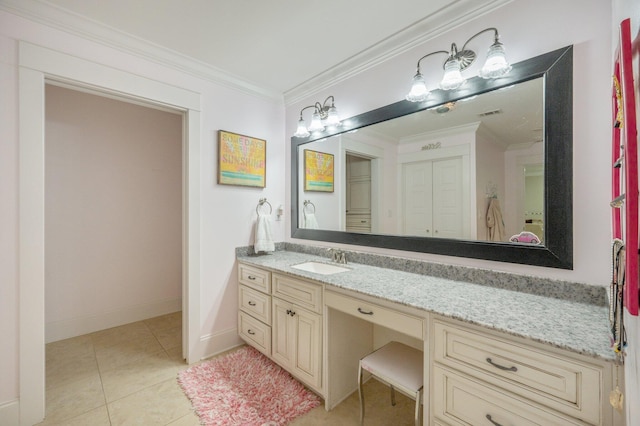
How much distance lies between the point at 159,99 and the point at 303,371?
224cm

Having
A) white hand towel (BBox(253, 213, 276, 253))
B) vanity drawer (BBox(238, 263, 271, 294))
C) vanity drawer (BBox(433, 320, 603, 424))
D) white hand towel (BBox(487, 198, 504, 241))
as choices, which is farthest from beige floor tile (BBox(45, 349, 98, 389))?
white hand towel (BBox(487, 198, 504, 241))

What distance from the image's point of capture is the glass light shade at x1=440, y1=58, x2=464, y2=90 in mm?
1484

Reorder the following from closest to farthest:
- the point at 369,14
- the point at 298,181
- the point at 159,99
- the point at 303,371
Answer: the point at 369,14
the point at 303,371
the point at 159,99
the point at 298,181

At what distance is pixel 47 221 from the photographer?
2516mm

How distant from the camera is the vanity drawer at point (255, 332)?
81.9 inches

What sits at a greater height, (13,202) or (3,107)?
(3,107)

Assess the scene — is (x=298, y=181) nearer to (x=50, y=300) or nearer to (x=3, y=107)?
(x=3, y=107)

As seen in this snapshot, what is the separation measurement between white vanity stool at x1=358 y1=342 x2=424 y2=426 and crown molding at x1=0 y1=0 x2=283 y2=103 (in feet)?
8.03

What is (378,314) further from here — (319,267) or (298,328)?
(319,267)

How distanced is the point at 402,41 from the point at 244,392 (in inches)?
103

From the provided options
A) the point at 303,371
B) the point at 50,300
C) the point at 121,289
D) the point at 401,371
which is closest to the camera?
the point at 401,371

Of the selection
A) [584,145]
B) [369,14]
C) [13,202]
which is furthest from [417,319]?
[13,202]

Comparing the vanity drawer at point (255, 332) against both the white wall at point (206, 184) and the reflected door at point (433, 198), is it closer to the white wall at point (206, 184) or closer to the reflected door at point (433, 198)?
the white wall at point (206, 184)

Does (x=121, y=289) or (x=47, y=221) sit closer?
(x=47, y=221)
